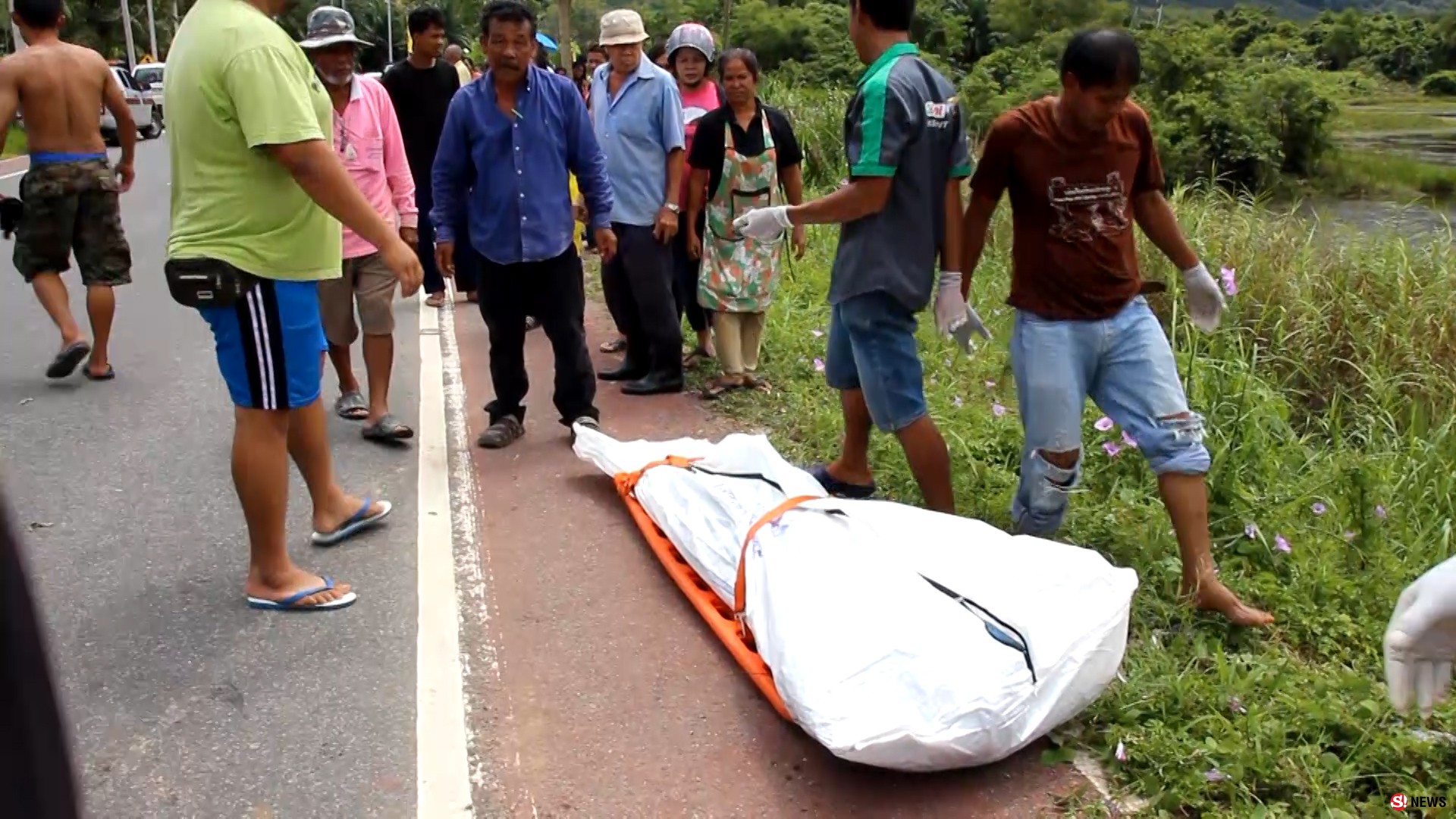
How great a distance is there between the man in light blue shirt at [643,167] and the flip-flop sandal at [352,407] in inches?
52.1

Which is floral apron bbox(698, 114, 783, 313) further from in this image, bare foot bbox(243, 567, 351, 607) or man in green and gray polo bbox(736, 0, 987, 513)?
bare foot bbox(243, 567, 351, 607)

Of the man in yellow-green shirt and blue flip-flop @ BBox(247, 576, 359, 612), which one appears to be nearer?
the man in yellow-green shirt

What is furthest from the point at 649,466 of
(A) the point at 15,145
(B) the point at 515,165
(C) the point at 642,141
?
(A) the point at 15,145

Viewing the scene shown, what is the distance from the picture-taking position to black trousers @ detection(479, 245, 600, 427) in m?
5.33

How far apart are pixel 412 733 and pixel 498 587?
35.6 inches

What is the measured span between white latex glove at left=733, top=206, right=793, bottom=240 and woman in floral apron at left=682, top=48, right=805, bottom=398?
5.84 ft

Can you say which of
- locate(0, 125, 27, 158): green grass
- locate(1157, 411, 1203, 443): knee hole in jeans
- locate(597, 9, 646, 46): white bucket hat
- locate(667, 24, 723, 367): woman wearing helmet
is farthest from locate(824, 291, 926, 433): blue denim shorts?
locate(0, 125, 27, 158): green grass

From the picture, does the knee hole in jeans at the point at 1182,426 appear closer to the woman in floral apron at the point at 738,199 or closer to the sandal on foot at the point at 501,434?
the woman in floral apron at the point at 738,199

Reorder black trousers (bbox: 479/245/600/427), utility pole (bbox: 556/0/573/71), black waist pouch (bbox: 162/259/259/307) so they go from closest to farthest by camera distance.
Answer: black waist pouch (bbox: 162/259/259/307)
black trousers (bbox: 479/245/600/427)
utility pole (bbox: 556/0/573/71)

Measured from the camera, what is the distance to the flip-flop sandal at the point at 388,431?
17.6 ft

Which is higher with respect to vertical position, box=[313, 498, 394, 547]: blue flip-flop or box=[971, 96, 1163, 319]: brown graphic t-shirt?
box=[971, 96, 1163, 319]: brown graphic t-shirt

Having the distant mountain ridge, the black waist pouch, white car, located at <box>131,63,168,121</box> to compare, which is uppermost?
the distant mountain ridge

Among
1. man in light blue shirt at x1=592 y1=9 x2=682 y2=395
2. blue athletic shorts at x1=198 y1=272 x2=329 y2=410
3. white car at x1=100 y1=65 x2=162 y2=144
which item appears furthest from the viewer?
white car at x1=100 y1=65 x2=162 y2=144

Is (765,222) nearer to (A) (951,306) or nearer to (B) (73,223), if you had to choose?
(A) (951,306)
